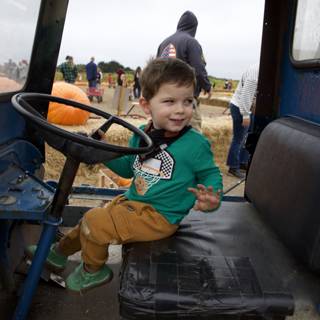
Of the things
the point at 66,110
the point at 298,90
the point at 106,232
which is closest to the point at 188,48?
the point at 298,90

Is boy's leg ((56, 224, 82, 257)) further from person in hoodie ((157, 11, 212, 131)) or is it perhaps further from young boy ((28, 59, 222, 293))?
person in hoodie ((157, 11, 212, 131))

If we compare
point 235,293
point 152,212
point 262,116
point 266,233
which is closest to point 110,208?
point 152,212

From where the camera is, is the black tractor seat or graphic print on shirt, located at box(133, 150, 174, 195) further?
graphic print on shirt, located at box(133, 150, 174, 195)

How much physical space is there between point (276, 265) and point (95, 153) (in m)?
0.88

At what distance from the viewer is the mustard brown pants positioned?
1.74 metres

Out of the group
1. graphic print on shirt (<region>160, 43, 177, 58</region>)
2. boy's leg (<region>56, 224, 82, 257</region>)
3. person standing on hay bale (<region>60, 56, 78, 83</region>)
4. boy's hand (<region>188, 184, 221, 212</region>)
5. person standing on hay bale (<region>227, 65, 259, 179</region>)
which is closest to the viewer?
boy's hand (<region>188, 184, 221, 212</region>)

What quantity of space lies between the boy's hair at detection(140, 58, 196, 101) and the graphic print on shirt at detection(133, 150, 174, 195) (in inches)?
10.0

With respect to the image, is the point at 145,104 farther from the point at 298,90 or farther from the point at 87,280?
the point at 298,90

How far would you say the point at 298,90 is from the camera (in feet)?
7.93

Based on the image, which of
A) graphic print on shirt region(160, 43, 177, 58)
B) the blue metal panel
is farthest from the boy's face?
graphic print on shirt region(160, 43, 177, 58)

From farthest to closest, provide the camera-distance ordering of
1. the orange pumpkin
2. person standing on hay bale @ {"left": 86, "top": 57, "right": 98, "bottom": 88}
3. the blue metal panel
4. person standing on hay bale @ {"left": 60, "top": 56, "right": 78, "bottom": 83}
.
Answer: person standing on hay bale @ {"left": 86, "top": 57, "right": 98, "bottom": 88} → person standing on hay bale @ {"left": 60, "top": 56, "right": 78, "bottom": 83} → the orange pumpkin → the blue metal panel

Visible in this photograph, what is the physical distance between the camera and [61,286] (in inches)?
89.0

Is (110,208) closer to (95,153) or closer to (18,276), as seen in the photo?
(95,153)

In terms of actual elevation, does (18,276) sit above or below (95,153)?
below
